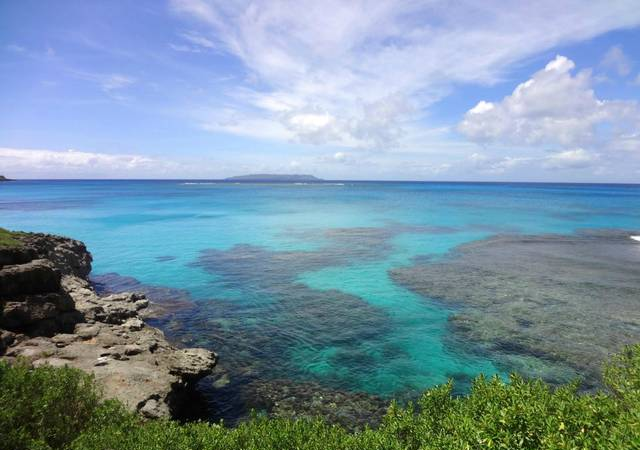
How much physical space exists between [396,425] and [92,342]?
58.7 ft

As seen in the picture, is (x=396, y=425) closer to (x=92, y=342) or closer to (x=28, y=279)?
(x=92, y=342)

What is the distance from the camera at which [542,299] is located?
31.6 metres

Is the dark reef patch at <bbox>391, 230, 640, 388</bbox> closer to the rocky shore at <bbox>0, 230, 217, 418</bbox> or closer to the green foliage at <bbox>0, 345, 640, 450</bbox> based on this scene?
the green foliage at <bbox>0, 345, 640, 450</bbox>

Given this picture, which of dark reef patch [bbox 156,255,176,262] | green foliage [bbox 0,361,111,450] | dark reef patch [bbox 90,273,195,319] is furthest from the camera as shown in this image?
dark reef patch [bbox 156,255,176,262]

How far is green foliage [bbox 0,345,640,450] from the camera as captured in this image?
8375 mm

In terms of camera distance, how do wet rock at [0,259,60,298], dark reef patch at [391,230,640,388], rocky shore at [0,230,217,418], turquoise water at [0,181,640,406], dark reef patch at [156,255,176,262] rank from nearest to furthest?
rocky shore at [0,230,217,418] → wet rock at [0,259,60,298] → turquoise water at [0,181,640,406] → dark reef patch at [391,230,640,388] → dark reef patch at [156,255,176,262]

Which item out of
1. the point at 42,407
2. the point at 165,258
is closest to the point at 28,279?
the point at 42,407

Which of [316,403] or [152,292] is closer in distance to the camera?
[316,403]

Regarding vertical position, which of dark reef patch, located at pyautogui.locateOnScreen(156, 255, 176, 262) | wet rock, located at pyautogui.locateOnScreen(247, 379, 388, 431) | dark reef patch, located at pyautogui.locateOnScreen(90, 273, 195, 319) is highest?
dark reef patch, located at pyautogui.locateOnScreen(156, 255, 176, 262)

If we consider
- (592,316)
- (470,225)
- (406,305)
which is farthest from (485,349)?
(470,225)

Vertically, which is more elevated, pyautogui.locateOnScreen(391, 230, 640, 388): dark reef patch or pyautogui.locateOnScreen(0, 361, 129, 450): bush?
pyautogui.locateOnScreen(0, 361, 129, 450): bush

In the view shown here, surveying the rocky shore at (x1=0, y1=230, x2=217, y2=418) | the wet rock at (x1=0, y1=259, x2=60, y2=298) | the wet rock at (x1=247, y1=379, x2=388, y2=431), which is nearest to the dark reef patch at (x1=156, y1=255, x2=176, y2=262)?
the rocky shore at (x1=0, y1=230, x2=217, y2=418)

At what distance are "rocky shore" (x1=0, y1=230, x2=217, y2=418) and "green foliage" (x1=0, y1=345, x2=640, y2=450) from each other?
10.7ft

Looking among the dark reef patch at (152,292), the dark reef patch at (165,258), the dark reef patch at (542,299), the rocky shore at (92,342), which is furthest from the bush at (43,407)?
the dark reef patch at (165,258)
